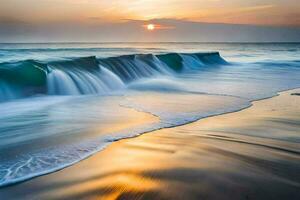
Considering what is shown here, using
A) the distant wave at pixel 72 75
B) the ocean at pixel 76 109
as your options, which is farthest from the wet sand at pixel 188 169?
the distant wave at pixel 72 75

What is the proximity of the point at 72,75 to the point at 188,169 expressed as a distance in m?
9.87

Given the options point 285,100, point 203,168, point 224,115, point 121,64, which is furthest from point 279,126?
point 121,64

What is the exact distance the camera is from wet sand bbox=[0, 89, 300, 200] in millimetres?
3215

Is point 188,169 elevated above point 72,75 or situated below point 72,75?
below

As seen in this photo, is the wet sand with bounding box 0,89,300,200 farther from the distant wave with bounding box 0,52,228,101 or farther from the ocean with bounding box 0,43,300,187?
the distant wave with bounding box 0,52,228,101

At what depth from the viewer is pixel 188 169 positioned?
3.82 meters

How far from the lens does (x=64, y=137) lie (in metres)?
5.24

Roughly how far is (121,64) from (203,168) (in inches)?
532

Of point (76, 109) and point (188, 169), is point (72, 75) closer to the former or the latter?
point (76, 109)

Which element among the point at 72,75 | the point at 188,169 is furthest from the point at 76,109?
the point at 72,75

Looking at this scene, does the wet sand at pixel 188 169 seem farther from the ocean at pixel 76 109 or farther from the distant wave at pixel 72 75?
the distant wave at pixel 72 75

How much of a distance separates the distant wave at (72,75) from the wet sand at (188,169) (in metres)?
6.52

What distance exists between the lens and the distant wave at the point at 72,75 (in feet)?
36.2

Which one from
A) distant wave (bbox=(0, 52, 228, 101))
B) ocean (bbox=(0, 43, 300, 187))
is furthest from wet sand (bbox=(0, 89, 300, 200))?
distant wave (bbox=(0, 52, 228, 101))
